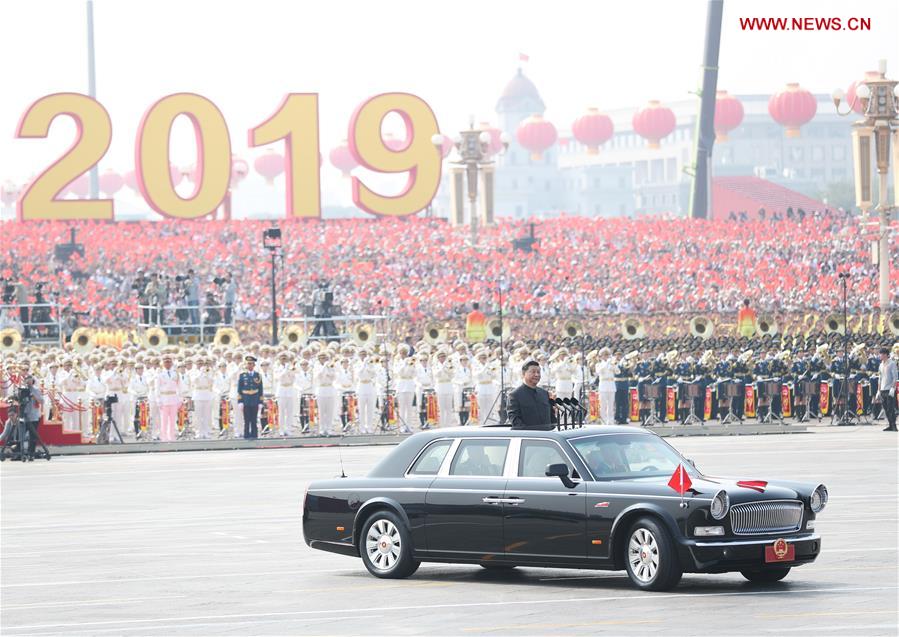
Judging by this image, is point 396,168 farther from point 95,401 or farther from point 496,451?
point 496,451

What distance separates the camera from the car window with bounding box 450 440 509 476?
13961mm

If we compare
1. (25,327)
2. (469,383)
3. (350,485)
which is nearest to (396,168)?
(25,327)

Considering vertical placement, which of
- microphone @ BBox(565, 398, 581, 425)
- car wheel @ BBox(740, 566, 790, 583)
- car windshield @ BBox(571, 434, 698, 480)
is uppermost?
microphone @ BBox(565, 398, 581, 425)

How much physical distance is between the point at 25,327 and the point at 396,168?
31981 millimetres

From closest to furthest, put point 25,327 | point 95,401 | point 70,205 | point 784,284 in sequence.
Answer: point 95,401 → point 25,327 → point 784,284 → point 70,205

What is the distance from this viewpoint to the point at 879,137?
4669cm

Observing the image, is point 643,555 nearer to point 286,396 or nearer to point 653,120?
point 286,396

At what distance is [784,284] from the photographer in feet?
175

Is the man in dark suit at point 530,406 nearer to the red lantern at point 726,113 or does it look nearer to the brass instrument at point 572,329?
the brass instrument at point 572,329

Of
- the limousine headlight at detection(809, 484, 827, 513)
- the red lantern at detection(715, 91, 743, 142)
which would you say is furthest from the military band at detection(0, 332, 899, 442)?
the red lantern at detection(715, 91, 743, 142)

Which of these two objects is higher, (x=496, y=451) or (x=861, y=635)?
(x=496, y=451)

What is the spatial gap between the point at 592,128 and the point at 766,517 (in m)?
132

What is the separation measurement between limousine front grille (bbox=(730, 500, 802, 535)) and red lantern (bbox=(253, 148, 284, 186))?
173 meters

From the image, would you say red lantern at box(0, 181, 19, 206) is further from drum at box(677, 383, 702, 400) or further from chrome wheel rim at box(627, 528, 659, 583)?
chrome wheel rim at box(627, 528, 659, 583)
